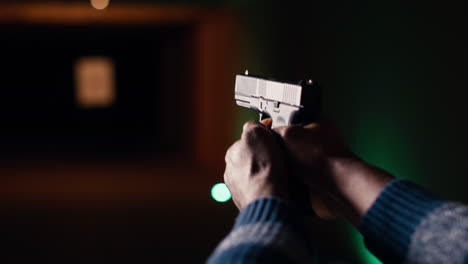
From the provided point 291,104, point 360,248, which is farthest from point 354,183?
point 360,248

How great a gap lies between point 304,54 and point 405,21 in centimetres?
96

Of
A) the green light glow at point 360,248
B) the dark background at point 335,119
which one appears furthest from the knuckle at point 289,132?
the green light glow at point 360,248

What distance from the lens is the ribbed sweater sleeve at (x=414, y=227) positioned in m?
0.57

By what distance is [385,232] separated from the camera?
627mm

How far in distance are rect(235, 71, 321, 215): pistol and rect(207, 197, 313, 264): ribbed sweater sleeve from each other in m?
0.22

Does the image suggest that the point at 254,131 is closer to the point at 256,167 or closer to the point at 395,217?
the point at 256,167

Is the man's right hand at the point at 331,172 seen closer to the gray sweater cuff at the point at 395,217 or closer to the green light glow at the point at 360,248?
the gray sweater cuff at the point at 395,217

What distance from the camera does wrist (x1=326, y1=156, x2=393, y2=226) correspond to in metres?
0.67

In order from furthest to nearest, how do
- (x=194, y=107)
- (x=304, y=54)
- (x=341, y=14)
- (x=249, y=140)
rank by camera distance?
1. (x=194, y=107)
2. (x=304, y=54)
3. (x=341, y=14)
4. (x=249, y=140)

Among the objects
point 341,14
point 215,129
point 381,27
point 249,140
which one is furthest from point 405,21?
point 215,129

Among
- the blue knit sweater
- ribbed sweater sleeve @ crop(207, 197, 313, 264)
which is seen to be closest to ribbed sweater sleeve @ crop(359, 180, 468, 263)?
the blue knit sweater

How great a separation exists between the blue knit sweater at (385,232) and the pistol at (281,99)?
0.30 m

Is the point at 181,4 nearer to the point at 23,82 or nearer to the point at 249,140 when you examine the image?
the point at 249,140

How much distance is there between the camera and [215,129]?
5008mm
